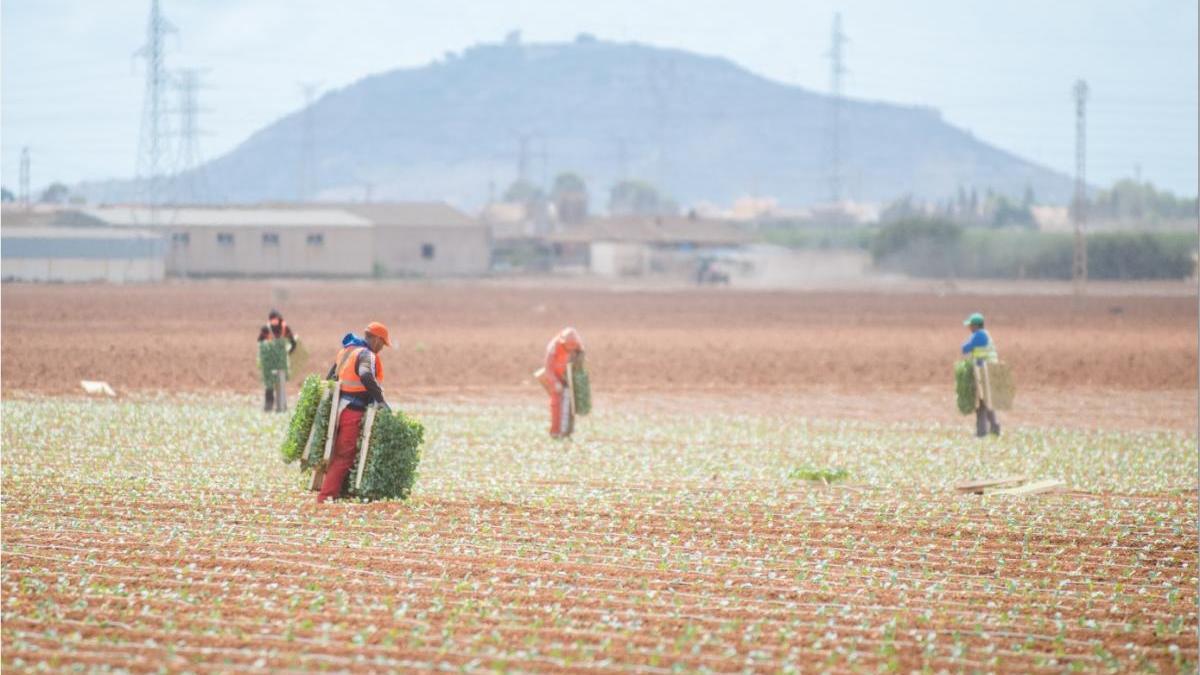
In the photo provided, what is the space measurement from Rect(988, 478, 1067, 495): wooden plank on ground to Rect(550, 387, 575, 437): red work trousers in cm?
700

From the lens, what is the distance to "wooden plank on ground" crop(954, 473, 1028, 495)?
18547 mm

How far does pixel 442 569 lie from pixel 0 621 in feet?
10.7

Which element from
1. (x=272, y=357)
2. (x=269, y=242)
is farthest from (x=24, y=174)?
(x=269, y=242)

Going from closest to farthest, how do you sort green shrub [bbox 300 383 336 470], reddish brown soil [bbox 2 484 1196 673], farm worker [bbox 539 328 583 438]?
reddish brown soil [bbox 2 484 1196 673], green shrub [bbox 300 383 336 470], farm worker [bbox 539 328 583 438]

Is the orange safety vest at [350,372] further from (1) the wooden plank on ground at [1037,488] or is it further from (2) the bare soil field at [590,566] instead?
(1) the wooden plank on ground at [1037,488]

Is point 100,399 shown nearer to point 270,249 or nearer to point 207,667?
point 207,667

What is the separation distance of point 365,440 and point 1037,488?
737 cm

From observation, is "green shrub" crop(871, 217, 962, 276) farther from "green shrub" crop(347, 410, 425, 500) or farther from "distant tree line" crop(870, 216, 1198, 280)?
"green shrub" crop(347, 410, 425, 500)

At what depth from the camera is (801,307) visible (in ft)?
221

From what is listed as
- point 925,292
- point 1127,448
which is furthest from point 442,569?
point 925,292

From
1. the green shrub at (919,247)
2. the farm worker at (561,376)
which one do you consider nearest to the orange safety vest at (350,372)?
the farm worker at (561,376)

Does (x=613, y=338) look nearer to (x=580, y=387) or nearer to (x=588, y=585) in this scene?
(x=580, y=387)

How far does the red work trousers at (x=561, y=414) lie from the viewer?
2358 centimetres

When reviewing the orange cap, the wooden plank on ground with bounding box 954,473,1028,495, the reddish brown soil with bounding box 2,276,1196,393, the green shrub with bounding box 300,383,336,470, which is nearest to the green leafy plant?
the wooden plank on ground with bounding box 954,473,1028,495
